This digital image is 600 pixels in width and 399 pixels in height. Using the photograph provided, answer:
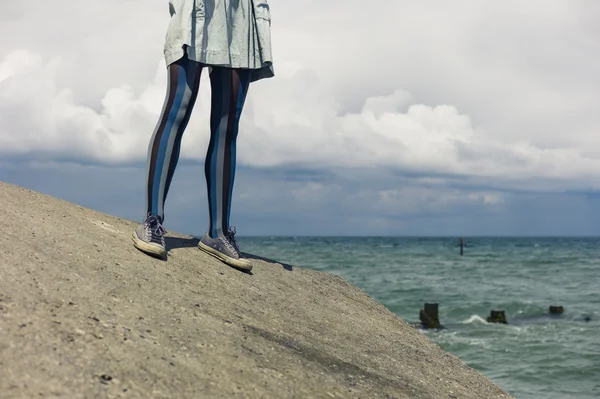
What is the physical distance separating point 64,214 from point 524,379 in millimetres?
8041

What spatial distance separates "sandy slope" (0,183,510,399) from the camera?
2.29 m

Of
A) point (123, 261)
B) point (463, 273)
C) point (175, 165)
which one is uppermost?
point (175, 165)

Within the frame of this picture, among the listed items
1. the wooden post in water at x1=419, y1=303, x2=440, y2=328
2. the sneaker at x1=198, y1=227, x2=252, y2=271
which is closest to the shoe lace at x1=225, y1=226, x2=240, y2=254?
the sneaker at x1=198, y1=227, x2=252, y2=271

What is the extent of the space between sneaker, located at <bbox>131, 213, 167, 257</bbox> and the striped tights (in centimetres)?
7

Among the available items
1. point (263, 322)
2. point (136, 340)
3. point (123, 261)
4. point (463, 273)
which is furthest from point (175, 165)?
point (463, 273)

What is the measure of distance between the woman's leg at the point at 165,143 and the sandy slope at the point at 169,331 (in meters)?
0.21

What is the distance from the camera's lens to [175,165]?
4102mm

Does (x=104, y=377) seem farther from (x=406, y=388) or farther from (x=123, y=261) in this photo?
(x=406, y=388)

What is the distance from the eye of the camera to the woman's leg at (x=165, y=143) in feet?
13.1

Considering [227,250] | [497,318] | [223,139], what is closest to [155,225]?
[227,250]

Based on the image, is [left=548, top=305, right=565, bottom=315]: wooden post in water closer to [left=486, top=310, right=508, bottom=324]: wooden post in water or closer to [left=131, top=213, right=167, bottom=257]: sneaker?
[left=486, top=310, right=508, bottom=324]: wooden post in water

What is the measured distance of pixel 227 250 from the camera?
177 inches

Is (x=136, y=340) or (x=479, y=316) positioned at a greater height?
(x=136, y=340)

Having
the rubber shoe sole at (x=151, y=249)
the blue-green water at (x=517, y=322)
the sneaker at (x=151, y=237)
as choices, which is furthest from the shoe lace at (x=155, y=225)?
the blue-green water at (x=517, y=322)
